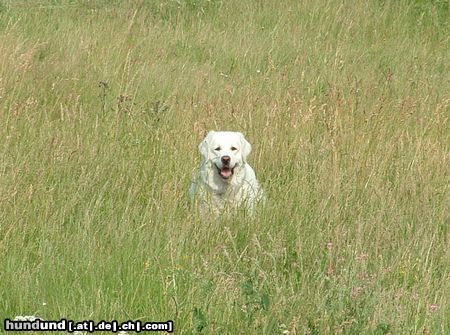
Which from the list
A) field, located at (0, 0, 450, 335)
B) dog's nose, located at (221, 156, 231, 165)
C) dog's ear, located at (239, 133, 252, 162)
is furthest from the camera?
dog's ear, located at (239, 133, 252, 162)

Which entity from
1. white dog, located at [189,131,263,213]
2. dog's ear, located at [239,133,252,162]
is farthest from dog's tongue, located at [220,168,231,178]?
dog's ear, located at [239,133,252,162]

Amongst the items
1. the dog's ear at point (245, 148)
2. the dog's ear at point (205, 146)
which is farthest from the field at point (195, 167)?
the dog's ear at point (245, 148)

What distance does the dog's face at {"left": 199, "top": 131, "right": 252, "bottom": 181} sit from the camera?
4734mm

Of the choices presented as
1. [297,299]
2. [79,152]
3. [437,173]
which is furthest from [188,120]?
[297,299]

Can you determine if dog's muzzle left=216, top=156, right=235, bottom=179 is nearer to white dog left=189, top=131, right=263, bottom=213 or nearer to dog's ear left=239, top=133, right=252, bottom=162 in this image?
white dog left=189, top=131, right=263, bottom=213

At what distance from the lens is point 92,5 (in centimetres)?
963

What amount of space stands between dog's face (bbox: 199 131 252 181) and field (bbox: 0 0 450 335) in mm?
126

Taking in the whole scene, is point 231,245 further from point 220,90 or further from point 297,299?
point 220,90

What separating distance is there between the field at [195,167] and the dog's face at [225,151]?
13cm

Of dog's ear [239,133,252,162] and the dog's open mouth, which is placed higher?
dog's ear [239,133,252,162]

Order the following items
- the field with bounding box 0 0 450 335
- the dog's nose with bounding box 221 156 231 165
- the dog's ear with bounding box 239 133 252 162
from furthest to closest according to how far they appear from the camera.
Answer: the dog's ear with bounding box 239 133 252 162
the dog's nose with bounding box 221 156 231 165
the field with bounding box 0 0 450 335

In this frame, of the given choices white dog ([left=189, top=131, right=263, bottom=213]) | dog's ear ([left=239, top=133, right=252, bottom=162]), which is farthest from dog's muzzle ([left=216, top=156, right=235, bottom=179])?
dog's ear ([left=239, top=133, right=252, bottom=162])

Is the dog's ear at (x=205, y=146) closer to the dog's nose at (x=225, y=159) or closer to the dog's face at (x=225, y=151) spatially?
the dog's face at (x=225, y=151)

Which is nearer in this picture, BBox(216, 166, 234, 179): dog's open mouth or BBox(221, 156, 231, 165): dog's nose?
BBox(221, 156, 231, 165): dog's nose
